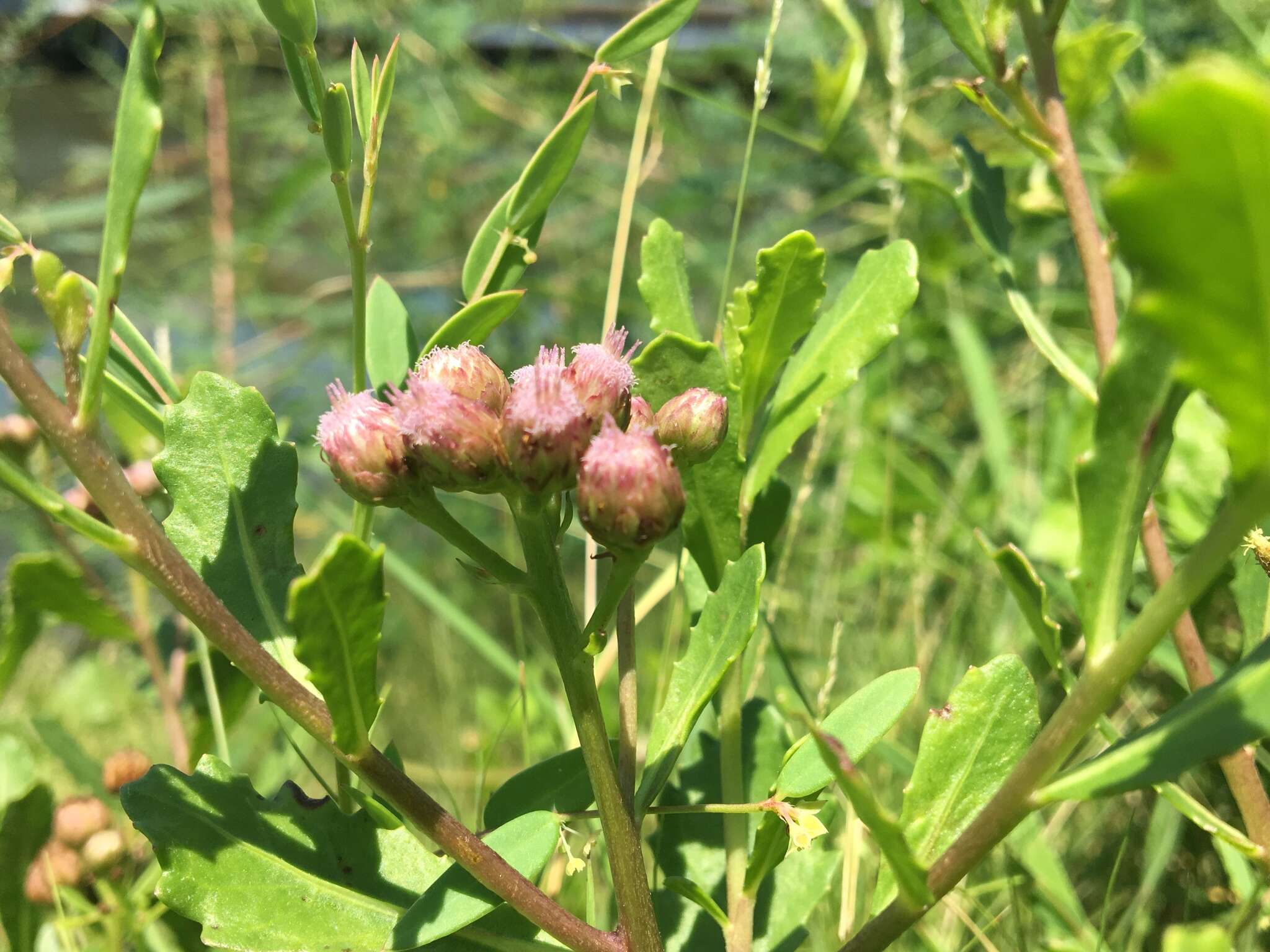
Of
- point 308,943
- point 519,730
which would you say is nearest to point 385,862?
point 308,943

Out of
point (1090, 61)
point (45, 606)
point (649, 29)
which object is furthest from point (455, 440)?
point (1090, 61)

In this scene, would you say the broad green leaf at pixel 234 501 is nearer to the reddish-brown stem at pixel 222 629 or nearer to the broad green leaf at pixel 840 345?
the reddish-brown stem at pixel 222 629

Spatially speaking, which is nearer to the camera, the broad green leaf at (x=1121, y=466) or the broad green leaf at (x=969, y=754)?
the broad green leaf at (x=1121, y=466)

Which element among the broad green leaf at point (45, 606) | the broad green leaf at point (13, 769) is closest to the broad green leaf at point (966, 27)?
the broad green leaf at point (45, 606)

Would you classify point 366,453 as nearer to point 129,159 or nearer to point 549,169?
point 129,159

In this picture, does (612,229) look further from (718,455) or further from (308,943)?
(308,943)

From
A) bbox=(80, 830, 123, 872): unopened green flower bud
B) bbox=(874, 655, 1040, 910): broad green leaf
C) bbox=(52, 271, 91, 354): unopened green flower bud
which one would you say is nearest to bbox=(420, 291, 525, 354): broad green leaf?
bbox=(52, 271, 91, 354): unopened green flower bud

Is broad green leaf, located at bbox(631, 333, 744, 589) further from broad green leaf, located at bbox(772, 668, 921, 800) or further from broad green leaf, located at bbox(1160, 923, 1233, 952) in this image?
broad green leaf, located at bbox(1160, 923, 1233, 952)
